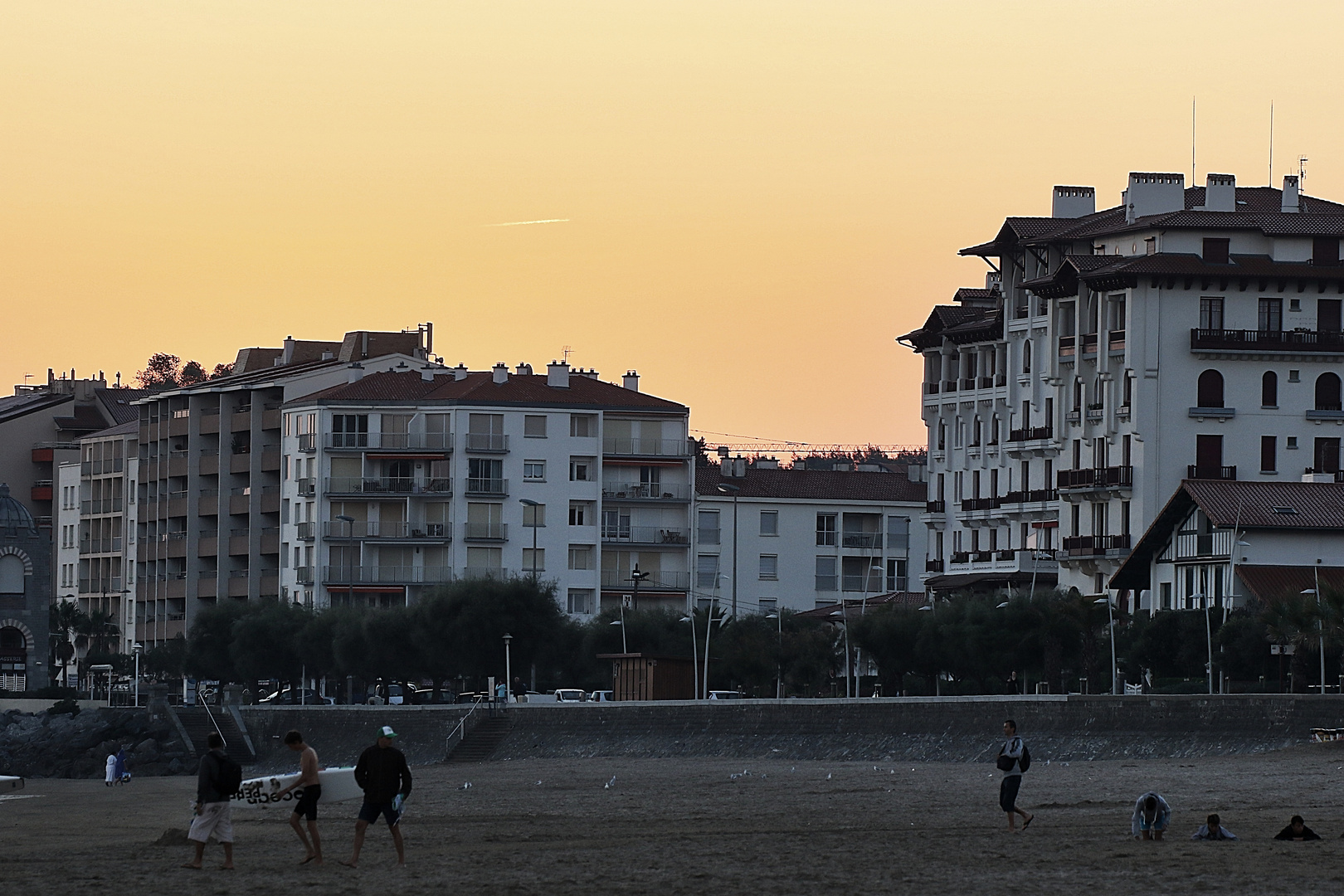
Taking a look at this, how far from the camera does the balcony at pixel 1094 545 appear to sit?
9800 centimetres

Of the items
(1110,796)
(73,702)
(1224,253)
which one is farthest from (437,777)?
(73,702)

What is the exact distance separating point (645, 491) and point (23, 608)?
3112 centimetres

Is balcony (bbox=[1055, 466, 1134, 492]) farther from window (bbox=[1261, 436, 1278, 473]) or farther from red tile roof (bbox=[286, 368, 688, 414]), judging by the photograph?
red tile roof (bbox=[286, 368, 688, 414])

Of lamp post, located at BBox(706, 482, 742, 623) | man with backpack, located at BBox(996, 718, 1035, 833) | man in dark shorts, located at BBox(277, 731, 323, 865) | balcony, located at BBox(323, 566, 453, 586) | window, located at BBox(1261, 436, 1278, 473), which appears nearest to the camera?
man in dark shorts, located at BBox(277, 731, 323, 865)

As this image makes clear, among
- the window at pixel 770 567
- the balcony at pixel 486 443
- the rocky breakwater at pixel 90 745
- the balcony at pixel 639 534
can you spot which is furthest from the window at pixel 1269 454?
the balcony at pixel 486 443

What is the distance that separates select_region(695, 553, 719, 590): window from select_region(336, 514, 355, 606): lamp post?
18008 millimetres

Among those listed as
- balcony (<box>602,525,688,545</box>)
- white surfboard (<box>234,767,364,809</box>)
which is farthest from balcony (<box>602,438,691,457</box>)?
white surfboard (<box>234,767,364,809</box>)

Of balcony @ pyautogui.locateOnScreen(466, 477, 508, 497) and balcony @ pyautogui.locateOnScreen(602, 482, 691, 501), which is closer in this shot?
balcony @ pyautogui.locateOnScreen(466, 477, 508, 497)

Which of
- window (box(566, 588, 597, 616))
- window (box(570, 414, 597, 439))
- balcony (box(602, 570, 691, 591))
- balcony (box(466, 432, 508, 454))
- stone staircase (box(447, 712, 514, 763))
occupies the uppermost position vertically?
window (box(570, 414, 597, 439))

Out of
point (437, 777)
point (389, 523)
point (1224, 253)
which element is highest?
point (1224, 253)

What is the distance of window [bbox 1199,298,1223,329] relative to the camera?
3871 inches

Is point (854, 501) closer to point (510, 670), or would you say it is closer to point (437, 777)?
point (510, 670)

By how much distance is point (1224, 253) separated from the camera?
98.6m

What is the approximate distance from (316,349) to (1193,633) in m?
91.0
